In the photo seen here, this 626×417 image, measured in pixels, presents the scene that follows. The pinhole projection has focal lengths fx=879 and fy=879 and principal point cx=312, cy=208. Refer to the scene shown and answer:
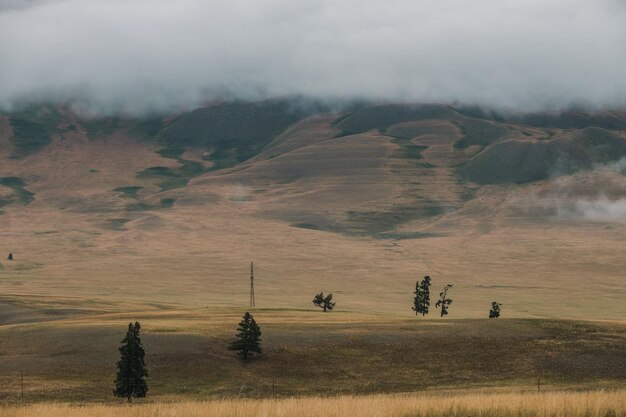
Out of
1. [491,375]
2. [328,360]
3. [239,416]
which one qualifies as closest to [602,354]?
[491,375]

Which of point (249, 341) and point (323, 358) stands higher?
point (249, 341)

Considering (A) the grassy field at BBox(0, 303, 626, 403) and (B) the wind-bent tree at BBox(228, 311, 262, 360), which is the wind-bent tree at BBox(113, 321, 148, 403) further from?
(B) the wind-bent tree at BBox(228, 311, 262, 360)

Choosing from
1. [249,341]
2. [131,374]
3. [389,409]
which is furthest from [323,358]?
[389,409]

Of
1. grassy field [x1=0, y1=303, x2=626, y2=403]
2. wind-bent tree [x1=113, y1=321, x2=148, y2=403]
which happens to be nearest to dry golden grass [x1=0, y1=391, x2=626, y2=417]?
wind-bent tree [x1=113, y1=321, x2=148, y2=403]

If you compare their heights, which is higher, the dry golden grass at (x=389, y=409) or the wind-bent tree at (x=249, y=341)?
the dry golden grass at (x=389, y=409)

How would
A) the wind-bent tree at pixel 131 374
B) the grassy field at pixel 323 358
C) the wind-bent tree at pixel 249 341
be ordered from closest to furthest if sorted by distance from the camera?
the wind-bent tree at pixel 131 374, the grassy field at pixel 323 358, the wind-bent tree at pixel 249 341

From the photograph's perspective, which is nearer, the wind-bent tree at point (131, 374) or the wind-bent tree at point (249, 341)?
the wind-bent tree at point (131, 374)

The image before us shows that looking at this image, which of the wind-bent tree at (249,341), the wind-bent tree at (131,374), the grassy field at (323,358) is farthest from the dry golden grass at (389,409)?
the wind-bent tree at (249,341)

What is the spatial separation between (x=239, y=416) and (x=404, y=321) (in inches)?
2612

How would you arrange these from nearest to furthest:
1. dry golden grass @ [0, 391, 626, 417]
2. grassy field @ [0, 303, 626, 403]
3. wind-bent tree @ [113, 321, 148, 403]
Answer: dry golden grass @ [0, 391, 626, 417], wind-bent tree @ [113, 321, 148, 403], grassy field @ [0, 303, 626, 403]

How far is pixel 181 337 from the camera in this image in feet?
232

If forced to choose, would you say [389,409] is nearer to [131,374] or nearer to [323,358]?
[131,374]

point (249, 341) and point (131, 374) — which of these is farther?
point (249, 341)

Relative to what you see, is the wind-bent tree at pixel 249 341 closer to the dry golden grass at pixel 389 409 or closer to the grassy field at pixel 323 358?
the grassy field at pixel 323 358
